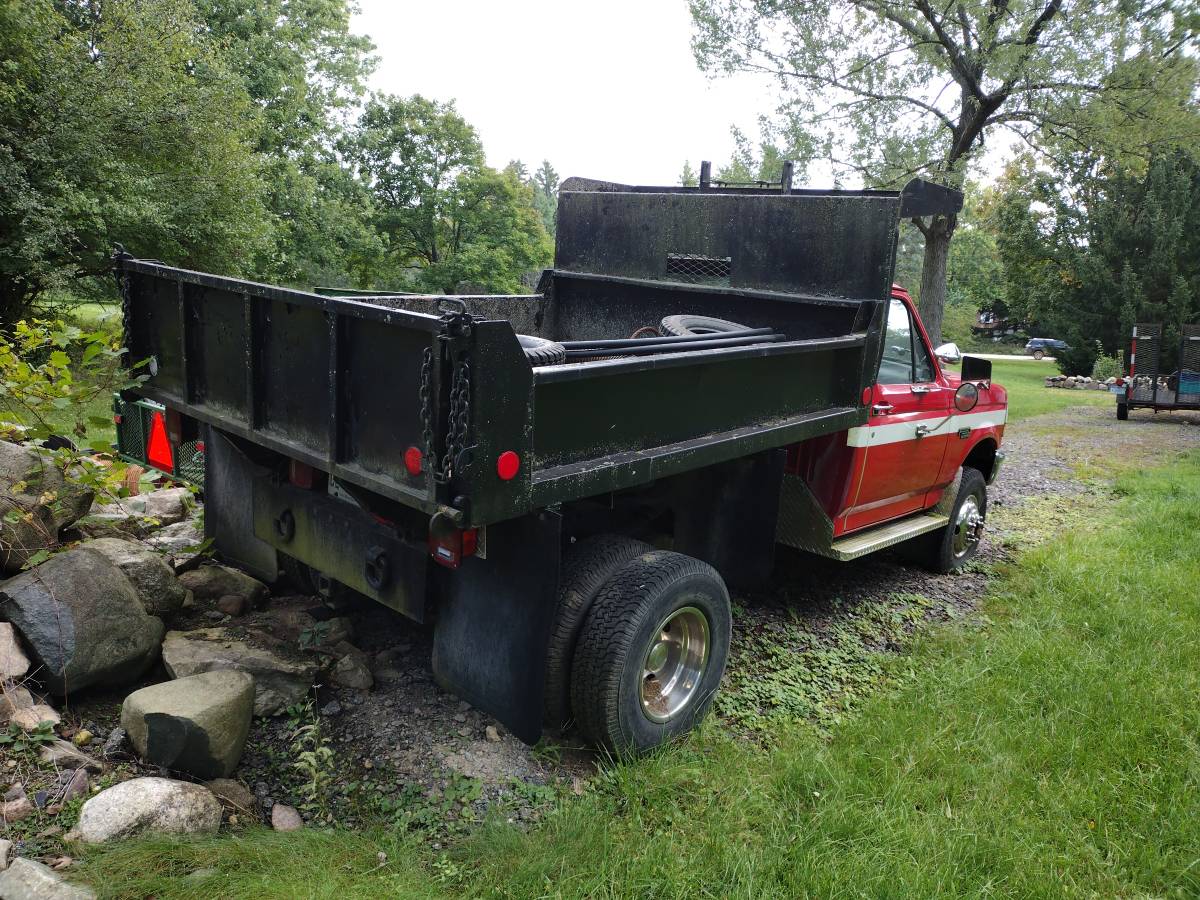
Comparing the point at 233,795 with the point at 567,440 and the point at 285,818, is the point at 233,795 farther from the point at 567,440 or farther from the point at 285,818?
the point at 567,440

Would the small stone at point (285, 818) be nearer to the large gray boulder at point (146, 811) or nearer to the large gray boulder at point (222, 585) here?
the large gray boulder at point (146, 811)

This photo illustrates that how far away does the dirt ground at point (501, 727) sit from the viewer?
3.36 metres

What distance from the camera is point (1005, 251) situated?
31.4 m

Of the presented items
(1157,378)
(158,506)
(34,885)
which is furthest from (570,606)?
(1157,378)

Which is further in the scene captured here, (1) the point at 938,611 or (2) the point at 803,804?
(1) the point at 938,611

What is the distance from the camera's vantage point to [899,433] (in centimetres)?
528

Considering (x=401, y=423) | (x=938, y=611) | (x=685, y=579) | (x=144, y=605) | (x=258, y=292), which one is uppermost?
(x=258, y=292)

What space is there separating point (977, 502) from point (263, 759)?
524 centimetres

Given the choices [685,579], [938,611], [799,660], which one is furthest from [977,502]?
[685,579]

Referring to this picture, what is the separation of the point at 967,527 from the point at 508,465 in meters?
4.67

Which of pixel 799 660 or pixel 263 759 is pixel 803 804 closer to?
pixel 799 660

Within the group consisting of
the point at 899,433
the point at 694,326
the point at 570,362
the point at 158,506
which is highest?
the point at 694,326

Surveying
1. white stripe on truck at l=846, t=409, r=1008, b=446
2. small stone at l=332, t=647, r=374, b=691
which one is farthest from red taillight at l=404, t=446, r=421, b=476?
white stripe on truck at l=846, t=409, r=1008, b=446

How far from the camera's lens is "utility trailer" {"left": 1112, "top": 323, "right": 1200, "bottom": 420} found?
16016 millimetres
